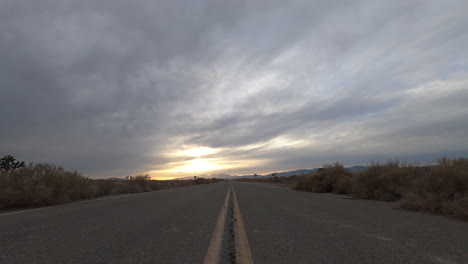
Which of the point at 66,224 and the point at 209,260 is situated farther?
the point at 66,224

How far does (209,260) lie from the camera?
10.9 ft

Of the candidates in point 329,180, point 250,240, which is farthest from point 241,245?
point 329,180

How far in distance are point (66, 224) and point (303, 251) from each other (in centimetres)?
524

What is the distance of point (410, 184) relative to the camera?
38.0ft

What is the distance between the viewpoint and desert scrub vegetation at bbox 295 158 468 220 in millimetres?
7883

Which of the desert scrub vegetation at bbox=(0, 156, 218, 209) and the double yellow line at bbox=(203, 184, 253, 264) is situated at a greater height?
the desert scrub vegetation at bbox=(0, 156, 218, 209)

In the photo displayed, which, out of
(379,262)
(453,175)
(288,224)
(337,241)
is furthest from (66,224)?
(453,175)

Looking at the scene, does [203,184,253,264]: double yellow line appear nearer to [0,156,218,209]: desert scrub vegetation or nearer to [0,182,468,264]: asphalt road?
[0,182,468,264]: asphalt road

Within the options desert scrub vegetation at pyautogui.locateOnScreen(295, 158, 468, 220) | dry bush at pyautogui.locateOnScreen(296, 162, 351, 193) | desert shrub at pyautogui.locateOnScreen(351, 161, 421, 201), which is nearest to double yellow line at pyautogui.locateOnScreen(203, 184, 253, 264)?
desert scrub vegetation at pyautogui.locateOnScreen(295, 158, 468, 220)

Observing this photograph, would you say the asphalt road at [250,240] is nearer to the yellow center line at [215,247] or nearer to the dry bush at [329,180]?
the yellow center line at [215,247]

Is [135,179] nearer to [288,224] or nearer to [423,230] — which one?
[288,224]

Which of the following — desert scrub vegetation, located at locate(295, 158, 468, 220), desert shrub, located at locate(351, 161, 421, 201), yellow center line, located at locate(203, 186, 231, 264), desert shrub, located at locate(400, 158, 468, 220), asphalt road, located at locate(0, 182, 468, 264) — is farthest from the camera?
desert shrub, located at locate(351, 161, 421, 201)

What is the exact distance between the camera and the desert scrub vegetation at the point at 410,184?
25.9ft

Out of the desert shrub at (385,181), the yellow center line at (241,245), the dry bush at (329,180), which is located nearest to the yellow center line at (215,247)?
the yellow center line at (241,245)
